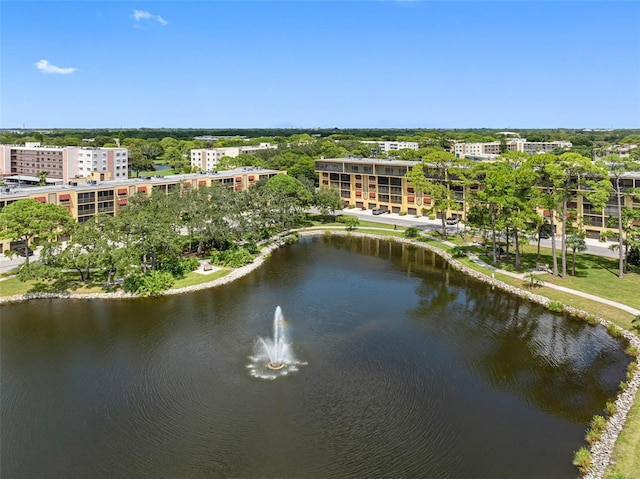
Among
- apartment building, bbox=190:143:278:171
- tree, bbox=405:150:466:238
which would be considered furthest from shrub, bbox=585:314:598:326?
apartment building, bbox=190:143:278:171

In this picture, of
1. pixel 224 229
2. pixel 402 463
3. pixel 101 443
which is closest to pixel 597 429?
pixel 402 463

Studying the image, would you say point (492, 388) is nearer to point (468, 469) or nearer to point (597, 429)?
point (597, 429)

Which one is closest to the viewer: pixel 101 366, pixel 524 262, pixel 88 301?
pixel 101 366

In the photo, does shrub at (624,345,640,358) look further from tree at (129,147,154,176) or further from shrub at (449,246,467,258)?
tree at (129,147,154,176)

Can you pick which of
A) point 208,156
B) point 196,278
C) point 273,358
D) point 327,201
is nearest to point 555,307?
point 273,358

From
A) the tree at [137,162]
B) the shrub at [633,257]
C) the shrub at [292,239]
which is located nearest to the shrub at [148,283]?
the shrub at [292,239]

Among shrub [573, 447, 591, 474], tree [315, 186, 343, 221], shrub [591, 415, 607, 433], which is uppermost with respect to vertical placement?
tree [315, 186, 343, 221]
